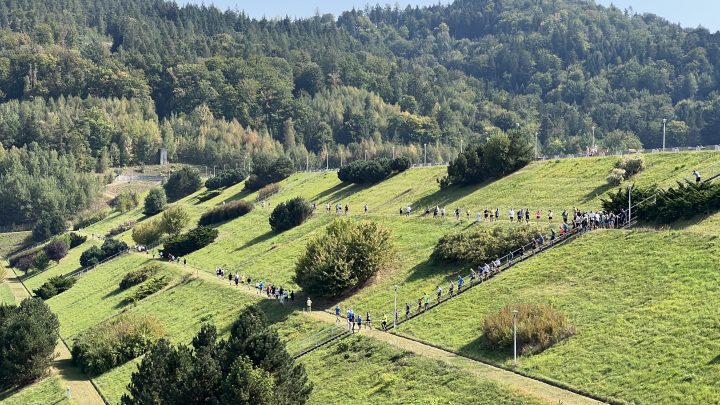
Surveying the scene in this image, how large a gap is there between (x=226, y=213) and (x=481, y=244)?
156 ft

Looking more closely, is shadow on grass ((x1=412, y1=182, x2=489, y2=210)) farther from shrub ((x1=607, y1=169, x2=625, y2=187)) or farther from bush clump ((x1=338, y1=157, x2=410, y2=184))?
bush clump ((x1=338, y1=157, x2=410, y2=184))

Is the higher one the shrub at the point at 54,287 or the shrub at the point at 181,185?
the shrub at the point at 181,185

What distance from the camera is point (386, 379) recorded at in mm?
38188

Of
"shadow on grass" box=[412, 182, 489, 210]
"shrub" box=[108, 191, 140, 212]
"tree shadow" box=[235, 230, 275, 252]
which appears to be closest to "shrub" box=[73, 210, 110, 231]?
"shrub" box=[108, 191, 140, 212]

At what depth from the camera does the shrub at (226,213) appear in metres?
92.7

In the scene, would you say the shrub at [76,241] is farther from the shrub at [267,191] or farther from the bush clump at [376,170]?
the bush clump at [376,170]

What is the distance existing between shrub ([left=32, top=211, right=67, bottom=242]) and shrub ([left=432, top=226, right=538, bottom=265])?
3284 inches

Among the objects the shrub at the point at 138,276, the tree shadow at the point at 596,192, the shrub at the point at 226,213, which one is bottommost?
the shrub at the point at 138,276

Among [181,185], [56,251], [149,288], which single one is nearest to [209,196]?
[181,185]

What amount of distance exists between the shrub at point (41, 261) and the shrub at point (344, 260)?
182 ft

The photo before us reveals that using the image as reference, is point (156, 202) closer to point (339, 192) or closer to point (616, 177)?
point (339, 192)

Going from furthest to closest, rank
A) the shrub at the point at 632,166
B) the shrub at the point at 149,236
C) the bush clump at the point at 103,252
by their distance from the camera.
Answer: the shrub at the point at 149,236 → the bush clump at the point at 103,252 → the shrub at the point at 632,166

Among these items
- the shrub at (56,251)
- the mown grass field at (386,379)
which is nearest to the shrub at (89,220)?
the shrub at (56,251)

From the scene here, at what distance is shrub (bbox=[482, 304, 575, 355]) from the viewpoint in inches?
1465
